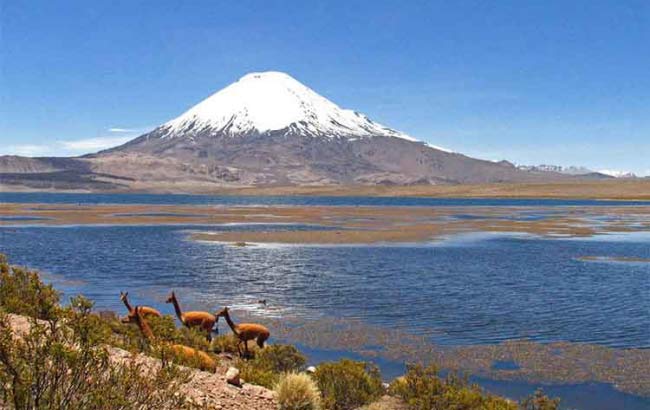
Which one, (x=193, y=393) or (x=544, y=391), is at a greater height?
(x=193, y=393)

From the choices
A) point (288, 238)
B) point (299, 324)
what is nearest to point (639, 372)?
point (299, 324)

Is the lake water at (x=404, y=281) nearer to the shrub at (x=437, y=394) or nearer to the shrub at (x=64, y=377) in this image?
the shrub at (x=437, y=394)

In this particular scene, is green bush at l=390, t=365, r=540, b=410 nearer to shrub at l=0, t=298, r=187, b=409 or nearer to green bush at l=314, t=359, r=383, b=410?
green bush at l=314, t=359, r=383, b=410

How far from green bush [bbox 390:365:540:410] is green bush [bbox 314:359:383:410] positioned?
56cm

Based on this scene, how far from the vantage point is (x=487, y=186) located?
198 metres

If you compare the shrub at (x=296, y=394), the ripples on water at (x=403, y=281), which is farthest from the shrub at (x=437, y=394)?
the ripples on water at (x=403, y=281)

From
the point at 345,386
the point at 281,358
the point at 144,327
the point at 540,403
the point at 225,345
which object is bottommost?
the point at 225,345

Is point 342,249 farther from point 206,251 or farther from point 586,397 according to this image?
point 586,397

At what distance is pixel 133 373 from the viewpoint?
21.3 feet

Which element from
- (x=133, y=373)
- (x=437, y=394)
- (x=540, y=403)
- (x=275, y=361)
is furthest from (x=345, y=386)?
(x=133, y=373)

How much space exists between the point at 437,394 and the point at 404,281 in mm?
17094

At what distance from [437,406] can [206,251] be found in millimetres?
30773

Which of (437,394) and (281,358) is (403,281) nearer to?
(281,358)

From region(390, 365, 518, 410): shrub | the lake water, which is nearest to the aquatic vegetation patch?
the lake water
